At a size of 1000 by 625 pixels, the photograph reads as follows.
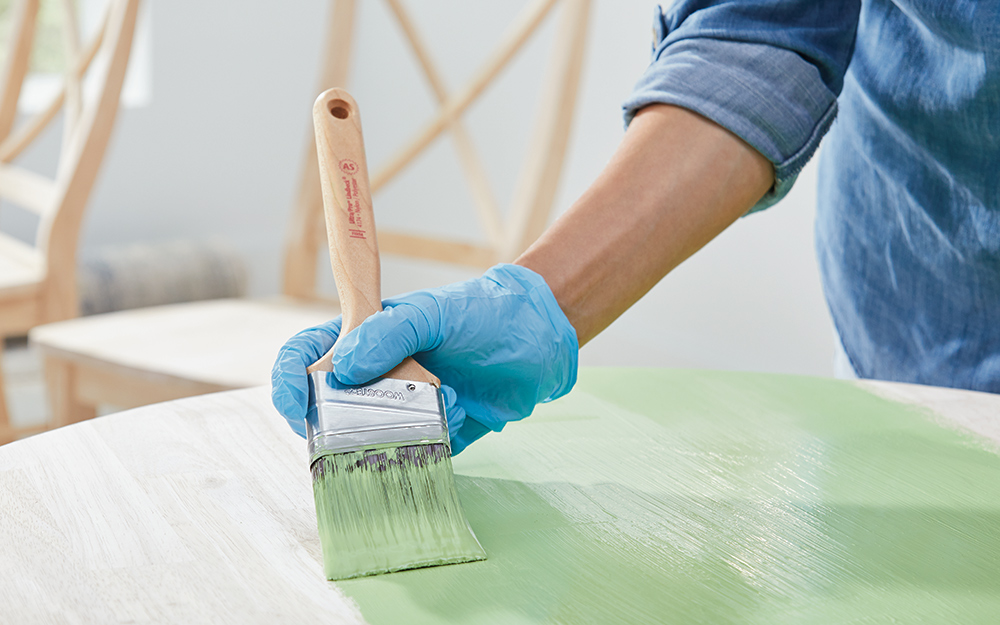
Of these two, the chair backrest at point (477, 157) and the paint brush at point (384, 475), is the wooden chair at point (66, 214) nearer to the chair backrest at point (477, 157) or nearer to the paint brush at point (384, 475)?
the chair backrest at point (477, 157)

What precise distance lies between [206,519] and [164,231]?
80.4 inches

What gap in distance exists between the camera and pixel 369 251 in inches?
18.6

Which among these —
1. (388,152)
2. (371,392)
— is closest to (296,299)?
(371,392)

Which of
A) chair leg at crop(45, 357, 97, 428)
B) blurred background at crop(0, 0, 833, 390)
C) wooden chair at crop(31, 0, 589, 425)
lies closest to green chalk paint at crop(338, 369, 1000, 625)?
wooden chair at crop(31, 0, 589, 425)

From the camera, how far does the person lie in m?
0.52

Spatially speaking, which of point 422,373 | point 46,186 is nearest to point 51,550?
point 422,373

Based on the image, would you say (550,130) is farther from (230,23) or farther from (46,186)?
(230,23)

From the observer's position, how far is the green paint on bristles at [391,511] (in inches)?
15.9

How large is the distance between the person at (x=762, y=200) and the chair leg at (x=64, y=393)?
0.78 m

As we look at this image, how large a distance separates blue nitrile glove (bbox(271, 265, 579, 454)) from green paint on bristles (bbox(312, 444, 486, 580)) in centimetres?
6

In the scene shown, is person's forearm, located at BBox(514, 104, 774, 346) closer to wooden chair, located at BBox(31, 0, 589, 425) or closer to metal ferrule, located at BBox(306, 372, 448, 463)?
metal ferrule, located at BBox(306, 372, 448, 463)

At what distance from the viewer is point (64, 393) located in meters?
1.17

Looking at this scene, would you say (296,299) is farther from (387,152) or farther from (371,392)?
(387,152)

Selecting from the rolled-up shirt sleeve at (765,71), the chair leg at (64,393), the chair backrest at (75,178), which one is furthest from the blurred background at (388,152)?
the rolled-up shirt sleeve at (765,71)
